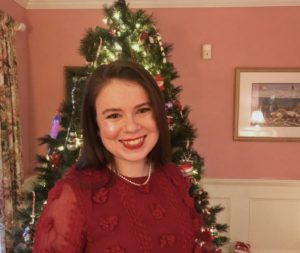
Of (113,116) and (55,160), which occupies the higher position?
(113,116)

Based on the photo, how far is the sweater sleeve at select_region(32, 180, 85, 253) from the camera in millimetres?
794

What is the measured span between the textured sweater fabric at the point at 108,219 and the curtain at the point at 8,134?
131 cm

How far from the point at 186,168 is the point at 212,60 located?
1290 mm

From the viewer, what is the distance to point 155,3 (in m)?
2.47

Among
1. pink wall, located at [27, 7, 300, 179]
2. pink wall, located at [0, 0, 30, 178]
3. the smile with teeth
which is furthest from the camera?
pink wall, located at [27, 7, 300, 179]

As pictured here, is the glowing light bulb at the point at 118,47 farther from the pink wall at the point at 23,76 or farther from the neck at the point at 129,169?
the pink wall at the point at 23,76

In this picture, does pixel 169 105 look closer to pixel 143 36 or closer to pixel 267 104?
pixel 143 36

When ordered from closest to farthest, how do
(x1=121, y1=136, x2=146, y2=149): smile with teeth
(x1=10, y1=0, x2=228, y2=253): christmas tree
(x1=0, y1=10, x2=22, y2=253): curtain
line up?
(x1=121, y1=136, x2=146, y2=149): smile with teeth, (x1=10, y1=0, x2=228, y2=253): christmas tree, (x1=0, y1=10, x2=22, y2=253): curtain

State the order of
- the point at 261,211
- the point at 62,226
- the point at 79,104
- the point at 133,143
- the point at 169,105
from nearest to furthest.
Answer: the point at 62,226
the point at 133,143
the point at 79,104
the point at 169,105
the point at 261,211

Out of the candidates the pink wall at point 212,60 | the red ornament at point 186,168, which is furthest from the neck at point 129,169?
the pink wall at point 212,60

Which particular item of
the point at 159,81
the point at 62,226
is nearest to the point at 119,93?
the point at 62,226

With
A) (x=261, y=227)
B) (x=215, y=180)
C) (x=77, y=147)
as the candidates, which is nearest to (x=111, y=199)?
(x=77, y=147)

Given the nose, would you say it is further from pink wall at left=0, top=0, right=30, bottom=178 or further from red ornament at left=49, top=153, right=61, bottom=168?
pink wall at left=0, top=0, right=30, bottom=178

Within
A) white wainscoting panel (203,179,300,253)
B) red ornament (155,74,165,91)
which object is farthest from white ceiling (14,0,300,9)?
white wainscoting panel (203,179,300,253)
